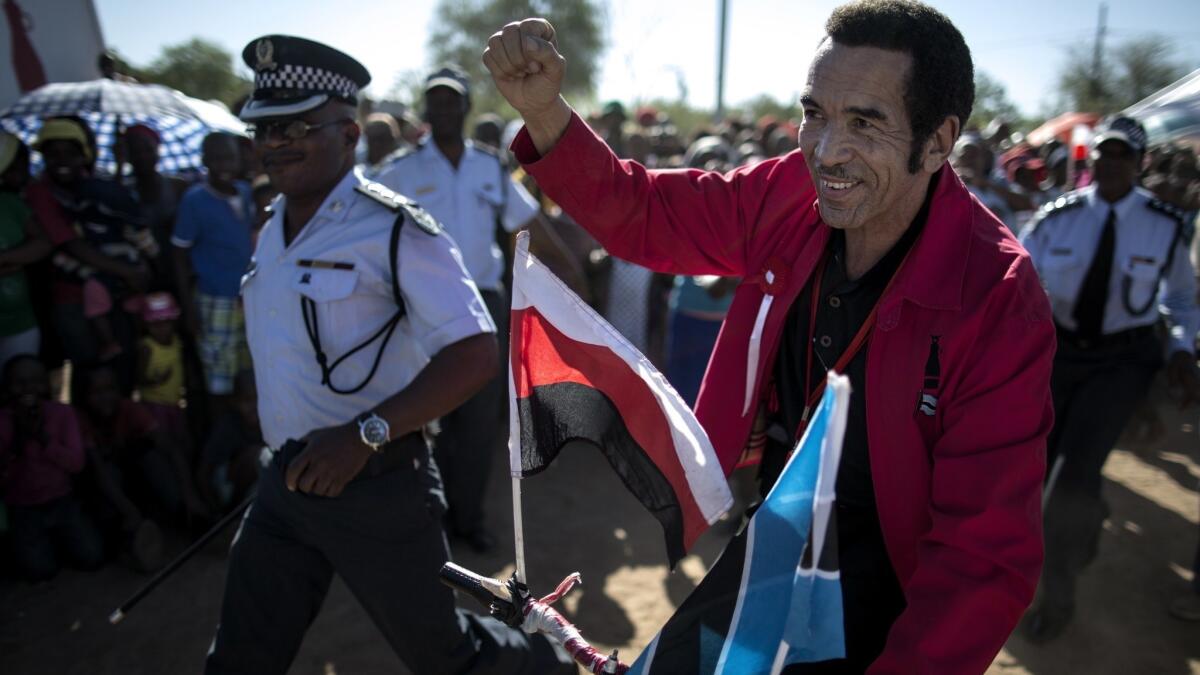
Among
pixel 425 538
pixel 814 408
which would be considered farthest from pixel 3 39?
pixel 814 408

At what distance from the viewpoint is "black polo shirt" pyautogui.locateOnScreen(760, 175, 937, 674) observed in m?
1.78

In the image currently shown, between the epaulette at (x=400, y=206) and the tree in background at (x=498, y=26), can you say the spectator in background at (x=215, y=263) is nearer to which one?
the epaulette at (x=400, y=206)

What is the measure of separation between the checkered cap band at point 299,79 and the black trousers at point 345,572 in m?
1.20

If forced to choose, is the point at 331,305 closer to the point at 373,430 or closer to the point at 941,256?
the point at 373,430

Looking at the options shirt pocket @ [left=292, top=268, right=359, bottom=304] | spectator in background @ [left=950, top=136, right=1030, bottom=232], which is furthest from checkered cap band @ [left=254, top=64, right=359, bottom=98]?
spectator in background @ [left=950, top=136, right=1030, bottom=232]

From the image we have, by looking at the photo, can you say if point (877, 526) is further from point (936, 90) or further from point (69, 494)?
point (69, 494)

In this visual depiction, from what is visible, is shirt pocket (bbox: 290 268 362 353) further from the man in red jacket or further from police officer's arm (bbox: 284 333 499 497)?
the man in red jacket

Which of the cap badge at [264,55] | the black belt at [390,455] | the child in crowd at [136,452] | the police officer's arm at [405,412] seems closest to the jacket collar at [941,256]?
the police officer's arm at [405,412]

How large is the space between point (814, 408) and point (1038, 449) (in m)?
0.48

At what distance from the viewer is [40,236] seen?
5238 millimetres

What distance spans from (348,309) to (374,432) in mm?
450

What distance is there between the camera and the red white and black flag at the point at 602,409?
72.0 inches

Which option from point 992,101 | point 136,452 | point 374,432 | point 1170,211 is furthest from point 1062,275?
point 992,101

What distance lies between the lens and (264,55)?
2.83 meters
